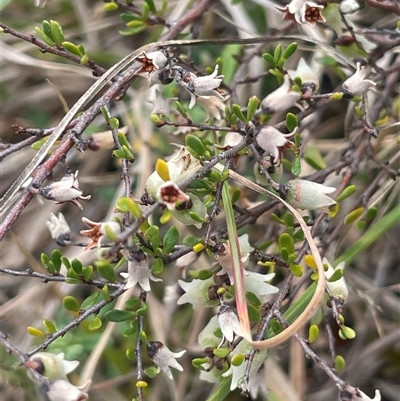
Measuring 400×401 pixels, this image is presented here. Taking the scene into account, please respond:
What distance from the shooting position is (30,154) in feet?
6.41

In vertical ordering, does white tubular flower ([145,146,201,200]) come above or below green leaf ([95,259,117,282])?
above

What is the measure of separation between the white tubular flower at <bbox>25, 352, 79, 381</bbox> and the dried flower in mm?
461

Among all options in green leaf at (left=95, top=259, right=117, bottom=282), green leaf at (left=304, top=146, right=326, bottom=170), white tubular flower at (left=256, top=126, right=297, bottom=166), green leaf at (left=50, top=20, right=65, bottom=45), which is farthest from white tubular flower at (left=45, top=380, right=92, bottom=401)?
green leaf at (left=304, top=146, right=326, bottom=170)

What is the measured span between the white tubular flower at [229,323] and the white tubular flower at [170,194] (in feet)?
0.71

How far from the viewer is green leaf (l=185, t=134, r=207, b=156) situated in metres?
0.89

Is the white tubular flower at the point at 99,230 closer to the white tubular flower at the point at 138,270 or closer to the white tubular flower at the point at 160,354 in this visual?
the white tubular flower at the point at 138,270

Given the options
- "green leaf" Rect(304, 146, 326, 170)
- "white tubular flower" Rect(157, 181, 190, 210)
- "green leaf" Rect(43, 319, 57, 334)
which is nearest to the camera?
"white tubular flower" Rect(157, 181, 190, 210)

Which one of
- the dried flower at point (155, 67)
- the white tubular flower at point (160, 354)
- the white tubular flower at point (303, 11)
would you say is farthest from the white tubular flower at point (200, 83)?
the white tubular flower at point (160, 354)

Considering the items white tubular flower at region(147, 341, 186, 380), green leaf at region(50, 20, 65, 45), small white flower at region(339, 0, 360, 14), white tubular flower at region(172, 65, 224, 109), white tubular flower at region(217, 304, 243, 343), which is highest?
green leaf at region(50, 20, 65, 45)

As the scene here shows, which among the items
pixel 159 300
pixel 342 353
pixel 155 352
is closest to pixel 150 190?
pixel 155 352

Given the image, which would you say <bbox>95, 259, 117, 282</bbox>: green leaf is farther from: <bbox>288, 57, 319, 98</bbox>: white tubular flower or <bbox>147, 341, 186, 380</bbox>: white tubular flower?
<bbox>288, 57, 319, 98</bbox>: white tubular flower

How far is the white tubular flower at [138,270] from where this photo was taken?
89cm

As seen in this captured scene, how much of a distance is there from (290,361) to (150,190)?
103cm

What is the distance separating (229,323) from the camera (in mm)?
888
